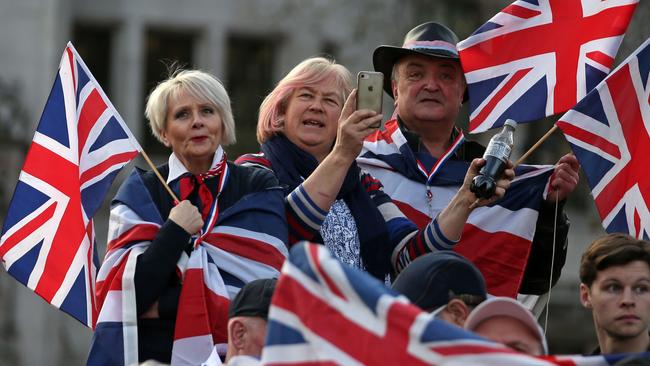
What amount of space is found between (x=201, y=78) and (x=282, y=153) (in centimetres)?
51

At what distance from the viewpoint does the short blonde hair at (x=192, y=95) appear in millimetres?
8344

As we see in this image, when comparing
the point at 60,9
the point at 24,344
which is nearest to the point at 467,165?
the point at 24,344

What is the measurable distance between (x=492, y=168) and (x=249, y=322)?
5.53 feet

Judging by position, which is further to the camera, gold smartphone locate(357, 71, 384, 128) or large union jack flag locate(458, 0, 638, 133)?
large union jack flag locate(458, 0, 638, 133)

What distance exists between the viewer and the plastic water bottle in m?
8.16

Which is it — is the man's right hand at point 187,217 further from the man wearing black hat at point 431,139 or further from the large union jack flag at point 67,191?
the man wearing black hat at point 431,139

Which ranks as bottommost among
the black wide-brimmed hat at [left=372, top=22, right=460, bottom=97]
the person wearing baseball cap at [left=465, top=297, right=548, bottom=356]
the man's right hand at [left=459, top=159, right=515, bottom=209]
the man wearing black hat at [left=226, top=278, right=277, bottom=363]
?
the man wearing black hat at [left=226, top=278, right=277, bottom=363]

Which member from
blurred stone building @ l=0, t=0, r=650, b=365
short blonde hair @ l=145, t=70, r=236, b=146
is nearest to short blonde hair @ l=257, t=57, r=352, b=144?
short blonde hair @ l=145, t=70, r=236, b=146

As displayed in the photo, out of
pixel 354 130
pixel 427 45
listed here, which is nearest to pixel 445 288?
pixel 354 130

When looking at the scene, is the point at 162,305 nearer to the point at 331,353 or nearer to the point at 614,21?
the point at 331,353

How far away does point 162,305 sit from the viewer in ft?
26.1

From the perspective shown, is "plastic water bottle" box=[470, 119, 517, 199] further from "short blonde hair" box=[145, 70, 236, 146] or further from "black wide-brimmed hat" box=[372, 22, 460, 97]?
"short blonde hair" box=[145, 70, 236, 146]

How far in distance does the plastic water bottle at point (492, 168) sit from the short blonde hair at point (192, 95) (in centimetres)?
114

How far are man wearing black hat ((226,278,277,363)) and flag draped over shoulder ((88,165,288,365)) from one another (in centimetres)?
83
